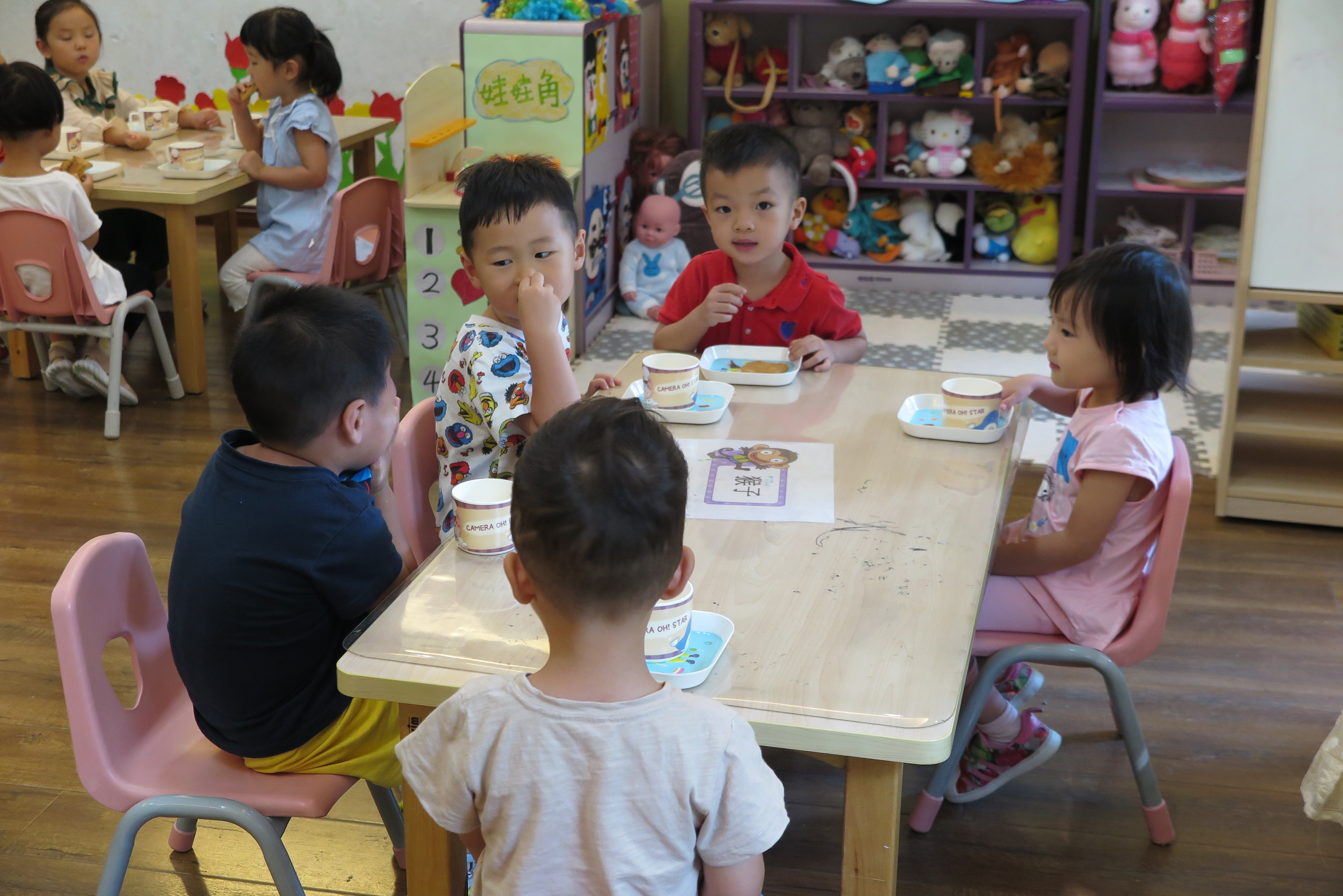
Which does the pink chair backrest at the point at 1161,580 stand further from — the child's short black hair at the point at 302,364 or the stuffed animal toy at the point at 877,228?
the stuffed animal toy at the point at 877,228

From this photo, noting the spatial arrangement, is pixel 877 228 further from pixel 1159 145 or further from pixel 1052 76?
pixel 1159 145

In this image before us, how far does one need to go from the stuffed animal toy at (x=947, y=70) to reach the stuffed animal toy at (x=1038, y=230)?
48 cm

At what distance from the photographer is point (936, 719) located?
1.09 m

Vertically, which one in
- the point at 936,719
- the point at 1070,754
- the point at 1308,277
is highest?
the point at 1308,277

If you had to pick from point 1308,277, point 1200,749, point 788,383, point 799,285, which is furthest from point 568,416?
point 1308,277

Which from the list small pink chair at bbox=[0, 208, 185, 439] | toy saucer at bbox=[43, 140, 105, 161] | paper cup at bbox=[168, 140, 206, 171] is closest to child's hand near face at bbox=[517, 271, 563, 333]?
small pink chair at bbox=[0, 208, 185, 439]

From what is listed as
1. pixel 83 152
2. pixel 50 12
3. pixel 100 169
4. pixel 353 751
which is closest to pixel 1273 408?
pixel 353 751

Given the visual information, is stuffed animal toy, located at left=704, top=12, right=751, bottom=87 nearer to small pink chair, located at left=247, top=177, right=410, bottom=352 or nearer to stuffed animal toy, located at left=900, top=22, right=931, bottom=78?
stuffed animal toy, located at left=900, top=22, right=931, bottom=78

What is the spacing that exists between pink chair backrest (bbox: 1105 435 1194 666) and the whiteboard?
1.19 meters

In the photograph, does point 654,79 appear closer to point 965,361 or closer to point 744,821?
point 965,361

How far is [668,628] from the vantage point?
1.15m

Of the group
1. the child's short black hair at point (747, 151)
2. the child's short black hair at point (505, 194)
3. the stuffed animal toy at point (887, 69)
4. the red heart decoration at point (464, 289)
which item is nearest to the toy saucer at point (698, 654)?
the child's short black hair at point (505, 194)

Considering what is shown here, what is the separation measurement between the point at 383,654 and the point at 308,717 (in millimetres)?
287

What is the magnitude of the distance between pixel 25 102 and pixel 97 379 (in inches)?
30.7
